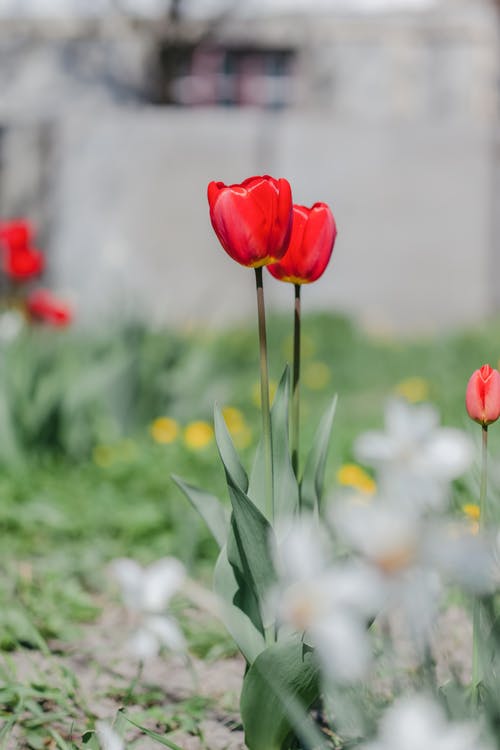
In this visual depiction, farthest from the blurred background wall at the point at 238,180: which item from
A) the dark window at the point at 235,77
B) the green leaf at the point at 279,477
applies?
the dark window at the point at 235,77

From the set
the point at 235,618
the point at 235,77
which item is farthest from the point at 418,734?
the point at 235,77

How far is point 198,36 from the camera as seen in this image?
13609mm

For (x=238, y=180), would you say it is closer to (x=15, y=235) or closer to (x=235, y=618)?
(x=15, y=235)

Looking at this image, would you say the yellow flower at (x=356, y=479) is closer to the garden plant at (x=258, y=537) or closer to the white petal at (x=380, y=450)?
the garden plant at (x=258, y=537)

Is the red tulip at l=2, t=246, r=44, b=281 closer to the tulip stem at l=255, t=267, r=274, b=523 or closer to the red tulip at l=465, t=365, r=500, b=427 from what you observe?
the tulip stem at l=255, t=267, r=274, b=523

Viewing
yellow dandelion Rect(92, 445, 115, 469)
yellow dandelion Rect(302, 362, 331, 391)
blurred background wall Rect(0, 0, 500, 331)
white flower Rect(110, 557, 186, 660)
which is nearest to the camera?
white flower Rect(110, 557, 186, 660)

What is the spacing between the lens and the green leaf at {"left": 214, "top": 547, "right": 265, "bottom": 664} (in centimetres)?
Answer: 117

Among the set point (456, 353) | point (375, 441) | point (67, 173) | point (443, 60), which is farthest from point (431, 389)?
point (443, 60)

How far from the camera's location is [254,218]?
109 centimetres

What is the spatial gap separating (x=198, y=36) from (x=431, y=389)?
11.1 meters

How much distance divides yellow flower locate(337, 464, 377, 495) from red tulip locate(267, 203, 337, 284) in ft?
A: 3.66

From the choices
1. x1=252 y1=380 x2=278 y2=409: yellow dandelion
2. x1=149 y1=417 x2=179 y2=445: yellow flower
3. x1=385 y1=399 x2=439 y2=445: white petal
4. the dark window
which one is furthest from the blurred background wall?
the dark window

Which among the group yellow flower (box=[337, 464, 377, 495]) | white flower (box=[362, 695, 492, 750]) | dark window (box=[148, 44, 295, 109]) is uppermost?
dark window (box=[148, 44, 295, 109])

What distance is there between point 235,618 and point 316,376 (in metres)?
4.23
